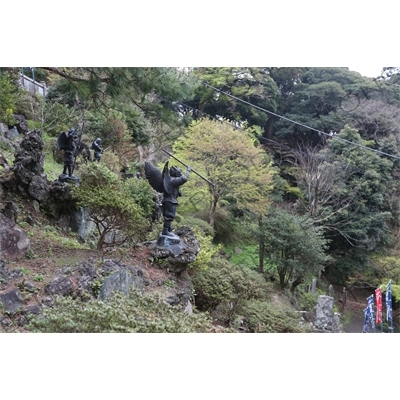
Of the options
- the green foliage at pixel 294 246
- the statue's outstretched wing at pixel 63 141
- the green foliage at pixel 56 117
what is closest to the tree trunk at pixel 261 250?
the green foliage at pixel 294 246

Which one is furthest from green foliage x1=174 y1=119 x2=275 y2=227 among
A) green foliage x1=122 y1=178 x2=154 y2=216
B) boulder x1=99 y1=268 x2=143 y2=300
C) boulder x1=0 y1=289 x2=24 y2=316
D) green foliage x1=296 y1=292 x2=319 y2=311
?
boulder x1=0 y1=289 x2=24 y2=316

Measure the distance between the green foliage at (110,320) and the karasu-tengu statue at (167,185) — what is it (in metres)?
1.62

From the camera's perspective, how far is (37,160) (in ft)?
18.4

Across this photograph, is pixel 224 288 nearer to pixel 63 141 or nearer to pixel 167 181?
pixel 167 181

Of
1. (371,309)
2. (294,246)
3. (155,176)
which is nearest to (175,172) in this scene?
(155,176)

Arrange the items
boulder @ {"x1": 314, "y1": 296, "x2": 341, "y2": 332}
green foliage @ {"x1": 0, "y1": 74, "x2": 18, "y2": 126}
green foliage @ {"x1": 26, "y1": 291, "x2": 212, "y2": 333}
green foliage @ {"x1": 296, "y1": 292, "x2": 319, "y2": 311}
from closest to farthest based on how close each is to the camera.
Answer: green foliage @ {"x1": 26, "y1": 291, "x2": 212, "y2": 333}
boulder @ {"x1": 314, "y1": 296, "x2": 341, "y2": 332}
green foliage @ {"x1": 296, "y1": 292, "x2": 319, "y2": 311}
green foliage @ {"x1": 0, "y1": 74, "x2": 18, "y2": 126}

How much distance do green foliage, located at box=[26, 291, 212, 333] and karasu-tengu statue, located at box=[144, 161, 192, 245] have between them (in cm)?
162

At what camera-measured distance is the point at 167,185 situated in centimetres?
454

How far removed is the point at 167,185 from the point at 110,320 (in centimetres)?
A: 213

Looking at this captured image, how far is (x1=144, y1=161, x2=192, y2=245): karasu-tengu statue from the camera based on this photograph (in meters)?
4.52

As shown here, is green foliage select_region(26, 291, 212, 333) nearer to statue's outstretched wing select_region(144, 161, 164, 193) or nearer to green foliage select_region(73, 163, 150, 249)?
green foliage select_region(73, 163, 150, 249)

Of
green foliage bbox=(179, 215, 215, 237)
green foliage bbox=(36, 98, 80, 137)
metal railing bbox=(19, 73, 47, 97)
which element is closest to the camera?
green foliage bbox=(179, 215, 215, 237)
